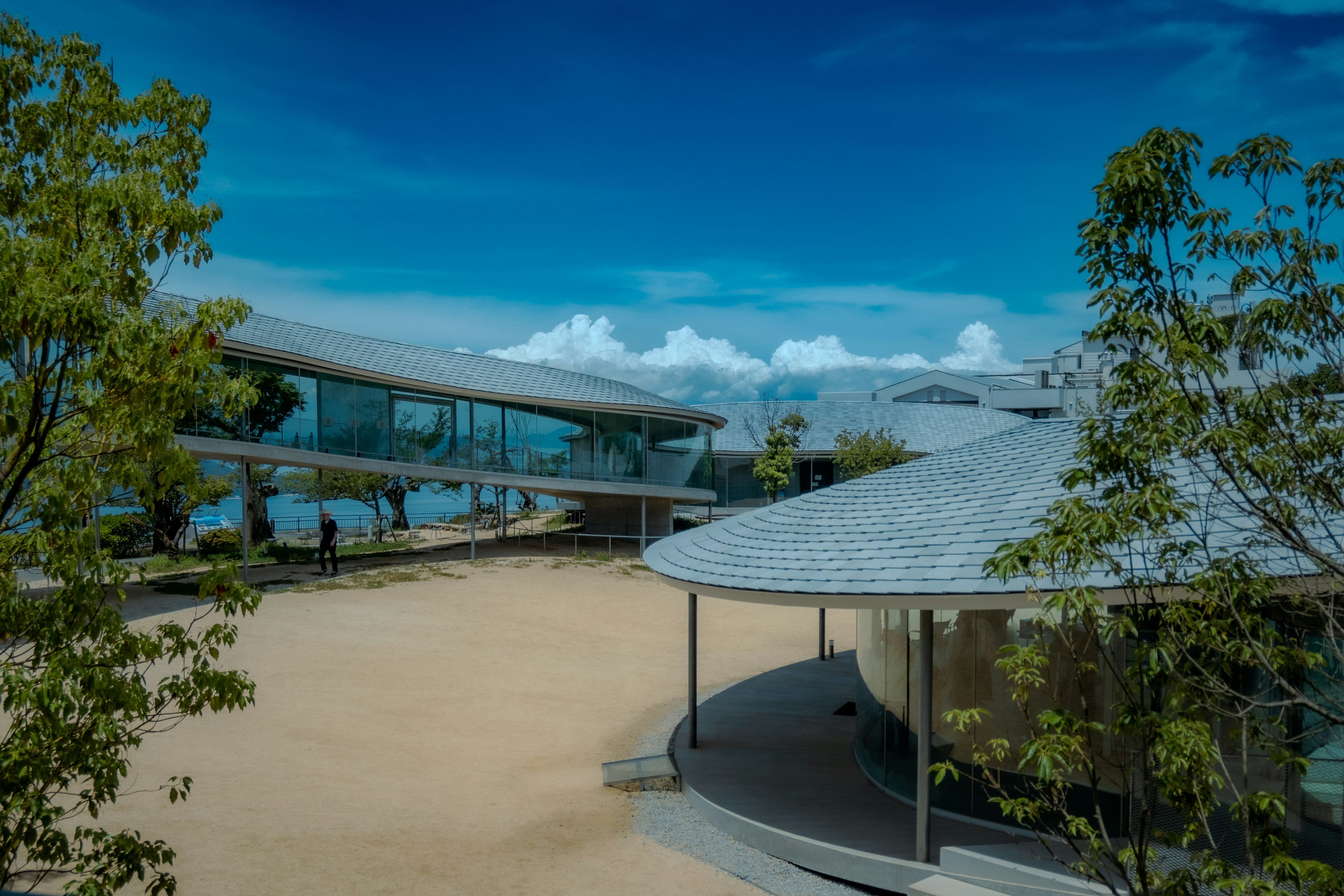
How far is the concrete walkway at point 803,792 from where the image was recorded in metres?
8.63

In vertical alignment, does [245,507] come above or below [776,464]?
A: below

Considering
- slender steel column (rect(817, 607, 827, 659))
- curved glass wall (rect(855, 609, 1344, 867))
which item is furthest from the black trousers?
curved glass wall (rect(855, 609, 1344, 867))

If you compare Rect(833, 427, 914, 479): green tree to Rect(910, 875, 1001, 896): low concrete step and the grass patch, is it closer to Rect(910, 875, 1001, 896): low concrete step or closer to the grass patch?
the grass patch

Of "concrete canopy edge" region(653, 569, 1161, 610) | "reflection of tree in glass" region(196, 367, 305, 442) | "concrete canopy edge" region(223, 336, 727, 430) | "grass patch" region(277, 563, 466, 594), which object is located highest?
"concrete canopy edge" region(223, 336, 727, 430)

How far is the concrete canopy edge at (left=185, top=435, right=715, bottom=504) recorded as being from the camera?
21.6 m

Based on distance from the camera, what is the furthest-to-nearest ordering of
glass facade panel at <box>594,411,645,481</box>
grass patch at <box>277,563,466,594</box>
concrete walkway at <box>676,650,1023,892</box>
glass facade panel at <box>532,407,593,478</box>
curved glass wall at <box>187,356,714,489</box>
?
glass facade panel at <box>594,411,645,481</box> < glass facade panel at <box>532,407,593,478</box> < curved glass wall at <box>187,356,714,489</box> < grass patch at <box>277,563,466,594</box> < concrete walkway at <box>676,650,1023,892</box>

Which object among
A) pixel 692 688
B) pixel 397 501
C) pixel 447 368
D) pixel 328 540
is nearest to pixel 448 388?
pixel 447 368

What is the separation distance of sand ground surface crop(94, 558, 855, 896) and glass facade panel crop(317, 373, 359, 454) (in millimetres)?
3701

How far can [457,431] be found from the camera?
92.9ft

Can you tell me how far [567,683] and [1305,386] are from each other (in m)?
13.7

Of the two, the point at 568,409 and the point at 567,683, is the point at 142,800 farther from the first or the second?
the point at 568,409

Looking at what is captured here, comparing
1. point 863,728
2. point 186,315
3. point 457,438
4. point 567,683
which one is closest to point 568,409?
point 457,438

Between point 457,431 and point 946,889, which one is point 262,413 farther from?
point 946,889

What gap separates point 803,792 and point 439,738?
5.57 m
